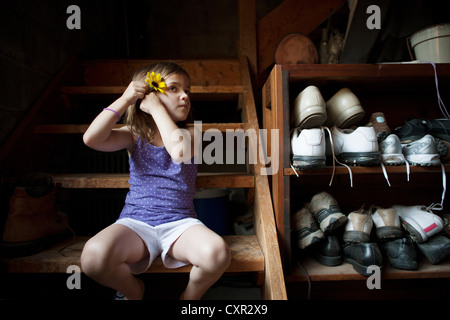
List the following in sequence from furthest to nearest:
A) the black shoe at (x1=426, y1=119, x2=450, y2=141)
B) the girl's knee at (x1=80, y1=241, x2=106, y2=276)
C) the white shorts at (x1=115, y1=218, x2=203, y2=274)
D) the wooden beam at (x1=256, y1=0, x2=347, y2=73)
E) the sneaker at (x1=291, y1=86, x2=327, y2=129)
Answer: the wooden beam at (x1=256, y1=0, x2=347, y2=73) < the black shoe at (x1=426, y1=119, x2=450, y2=141) < the sneaker at (x1=291, y1=86, x2=327, y2=129) < the white shorts at (x1=115, y1=218, x2=203, y2=274) < the girl's knee at (x1=80, y1=241, x2=106, y2=276)

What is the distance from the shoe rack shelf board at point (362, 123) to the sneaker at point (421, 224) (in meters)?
0.12

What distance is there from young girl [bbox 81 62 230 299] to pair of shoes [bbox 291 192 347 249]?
1.24 ft

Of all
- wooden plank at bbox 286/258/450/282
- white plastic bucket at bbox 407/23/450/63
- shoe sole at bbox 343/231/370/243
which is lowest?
wooden plank at bbox 286/258/450/282

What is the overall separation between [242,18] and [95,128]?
1.16m

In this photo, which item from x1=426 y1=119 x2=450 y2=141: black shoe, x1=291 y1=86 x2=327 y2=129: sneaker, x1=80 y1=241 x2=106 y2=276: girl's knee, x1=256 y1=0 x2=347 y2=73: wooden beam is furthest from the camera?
x1=256 y1=0 x2=347 y2=73: wooden beam

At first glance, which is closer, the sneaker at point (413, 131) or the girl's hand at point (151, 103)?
the girl's hand at point (151, 103)

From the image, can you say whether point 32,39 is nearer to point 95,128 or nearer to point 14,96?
point 14,96

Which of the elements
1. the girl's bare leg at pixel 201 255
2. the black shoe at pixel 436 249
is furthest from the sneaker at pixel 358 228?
the girl's bare leg at pixel 201 255

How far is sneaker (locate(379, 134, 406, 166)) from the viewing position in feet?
3.23

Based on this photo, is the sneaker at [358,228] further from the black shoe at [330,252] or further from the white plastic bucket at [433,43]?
the white plastic bucket at [433,43]

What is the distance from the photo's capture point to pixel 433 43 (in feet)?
3.57

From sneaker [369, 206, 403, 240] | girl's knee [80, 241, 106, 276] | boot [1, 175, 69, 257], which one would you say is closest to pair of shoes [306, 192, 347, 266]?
sneaker [369, 206, 403, 240]

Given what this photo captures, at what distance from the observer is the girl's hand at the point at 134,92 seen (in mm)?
911

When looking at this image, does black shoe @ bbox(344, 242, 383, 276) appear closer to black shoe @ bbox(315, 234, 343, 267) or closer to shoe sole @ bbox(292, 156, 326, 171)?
black shoe @ bbox(315, 234, 343, 267)
